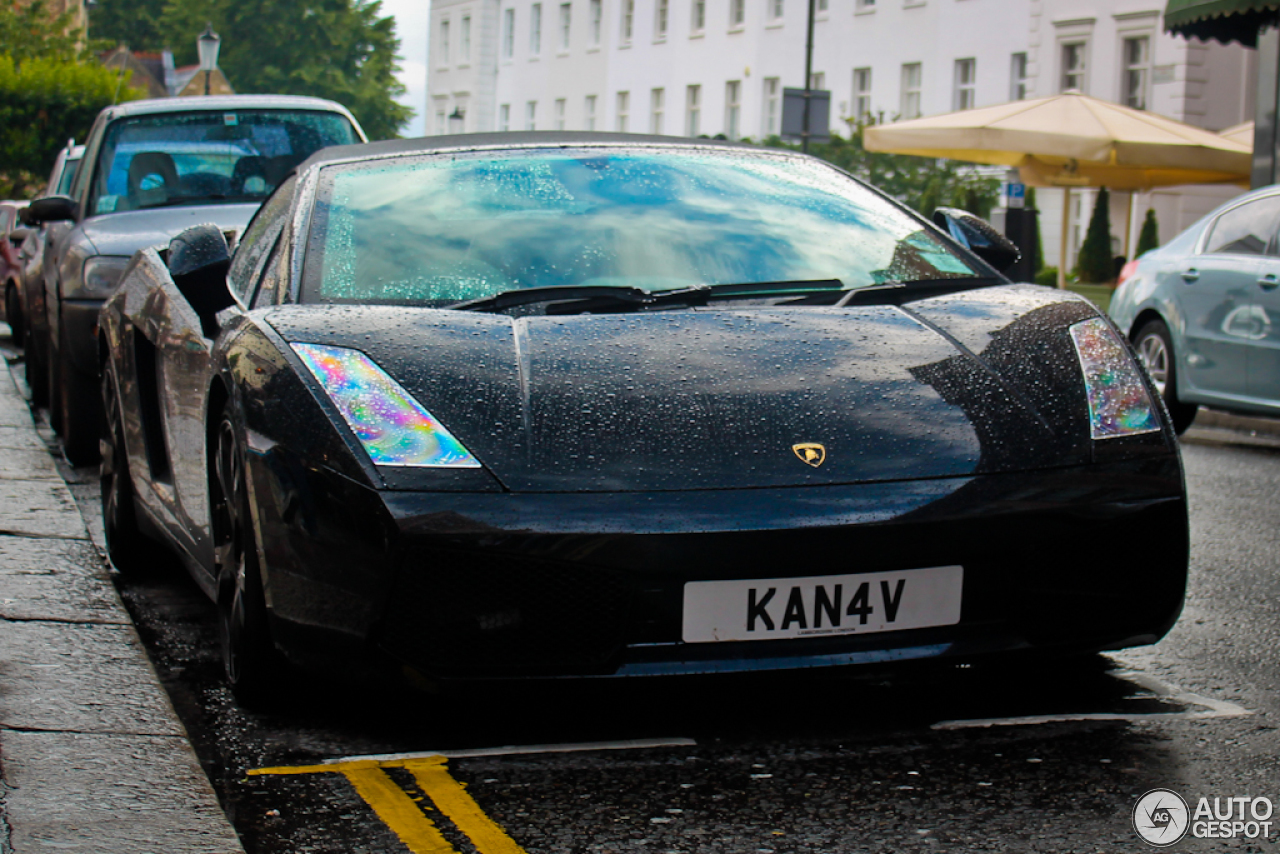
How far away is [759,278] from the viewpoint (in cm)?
432

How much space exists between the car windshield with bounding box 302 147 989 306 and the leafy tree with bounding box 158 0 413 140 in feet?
223

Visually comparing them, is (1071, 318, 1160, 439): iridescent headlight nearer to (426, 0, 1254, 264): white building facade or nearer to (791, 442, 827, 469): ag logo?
(791, 442, 827, 469): ag logo

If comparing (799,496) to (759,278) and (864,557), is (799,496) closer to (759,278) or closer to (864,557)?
(864,557)

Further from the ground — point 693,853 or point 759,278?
point 759,278

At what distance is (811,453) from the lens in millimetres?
3479

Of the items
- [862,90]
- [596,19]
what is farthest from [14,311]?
[596,19]

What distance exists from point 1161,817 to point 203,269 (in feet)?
Result: 9.33

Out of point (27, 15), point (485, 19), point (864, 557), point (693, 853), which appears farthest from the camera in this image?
point (485, 19)

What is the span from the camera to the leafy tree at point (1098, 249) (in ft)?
116

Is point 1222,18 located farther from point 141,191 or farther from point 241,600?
point 241,600

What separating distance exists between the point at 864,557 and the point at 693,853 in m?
0.70

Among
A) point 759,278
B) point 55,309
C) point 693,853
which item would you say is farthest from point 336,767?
point 55,309

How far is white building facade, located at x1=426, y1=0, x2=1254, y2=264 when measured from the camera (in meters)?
37.6

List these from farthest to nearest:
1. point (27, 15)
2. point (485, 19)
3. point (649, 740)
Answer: point (485, 19), point (27, 15), point (649, 740)
